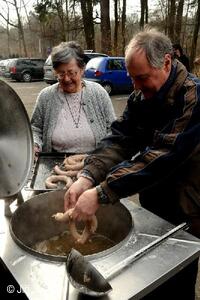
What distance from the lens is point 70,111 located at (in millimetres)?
3217

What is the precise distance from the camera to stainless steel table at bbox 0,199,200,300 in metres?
1.45

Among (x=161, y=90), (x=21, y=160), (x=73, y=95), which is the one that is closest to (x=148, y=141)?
(x=161, y=90)

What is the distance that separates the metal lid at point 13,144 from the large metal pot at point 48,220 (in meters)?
0.17

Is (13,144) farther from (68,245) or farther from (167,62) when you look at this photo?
(167,62)

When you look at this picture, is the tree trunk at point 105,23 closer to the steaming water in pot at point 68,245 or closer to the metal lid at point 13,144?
the metal lid at point 13,144

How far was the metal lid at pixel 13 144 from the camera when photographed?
2025 millimetres

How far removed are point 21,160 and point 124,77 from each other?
1313 centimetres

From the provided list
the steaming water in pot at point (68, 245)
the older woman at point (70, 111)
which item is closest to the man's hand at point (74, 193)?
the steaming water in pot at point (68, 245)

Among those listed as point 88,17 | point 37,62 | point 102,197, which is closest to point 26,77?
point 37,62

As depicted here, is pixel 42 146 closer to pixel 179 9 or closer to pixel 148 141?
pixel 148 141

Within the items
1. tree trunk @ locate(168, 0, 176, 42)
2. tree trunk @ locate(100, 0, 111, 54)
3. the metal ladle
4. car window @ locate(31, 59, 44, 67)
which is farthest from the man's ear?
car window @ locate(31, 59, 44, 67)

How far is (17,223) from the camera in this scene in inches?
81.0

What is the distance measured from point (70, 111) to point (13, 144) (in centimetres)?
118

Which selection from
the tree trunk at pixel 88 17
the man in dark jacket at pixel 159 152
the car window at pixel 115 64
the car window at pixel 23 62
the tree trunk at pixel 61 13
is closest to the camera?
the man in dark jacket at pixel 159 152
